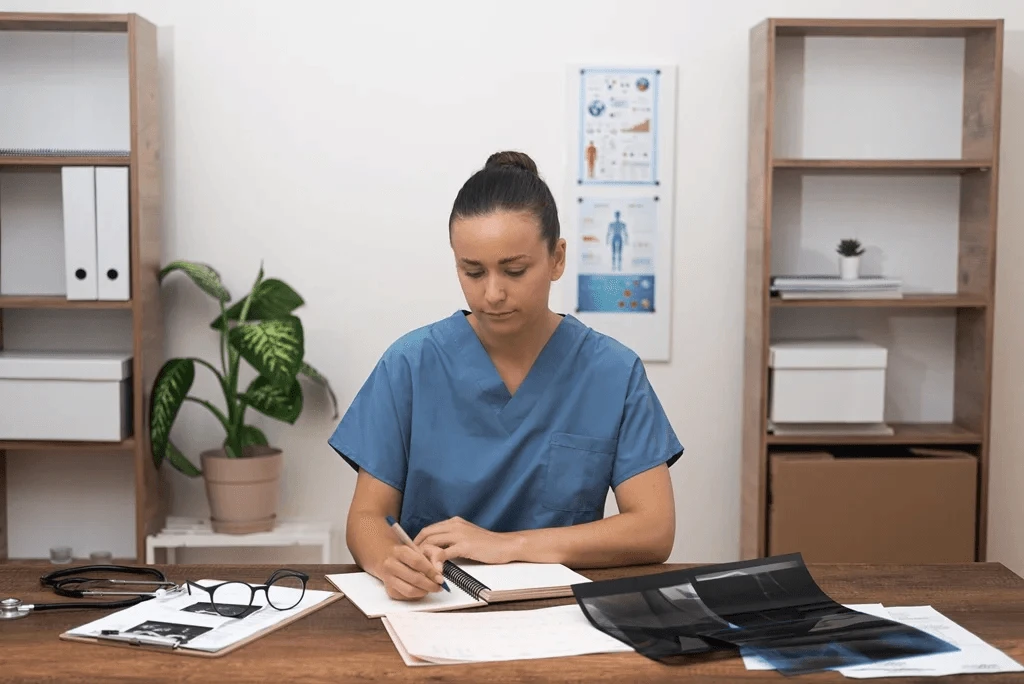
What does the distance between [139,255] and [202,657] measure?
2.02 metres

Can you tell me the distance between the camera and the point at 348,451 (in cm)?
180

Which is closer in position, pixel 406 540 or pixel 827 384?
pixel 406 540

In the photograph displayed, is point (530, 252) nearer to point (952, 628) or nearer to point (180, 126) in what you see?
point (952, 628)

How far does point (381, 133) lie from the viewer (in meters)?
3.31

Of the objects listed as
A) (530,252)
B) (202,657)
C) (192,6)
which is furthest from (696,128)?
(202,657)

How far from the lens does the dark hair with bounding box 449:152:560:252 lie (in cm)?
173

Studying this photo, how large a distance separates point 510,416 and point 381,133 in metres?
1.70

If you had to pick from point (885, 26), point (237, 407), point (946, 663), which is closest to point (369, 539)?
point (946, 663)

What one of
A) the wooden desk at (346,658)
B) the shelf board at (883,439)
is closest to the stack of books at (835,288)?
the shelf board at (883,439)

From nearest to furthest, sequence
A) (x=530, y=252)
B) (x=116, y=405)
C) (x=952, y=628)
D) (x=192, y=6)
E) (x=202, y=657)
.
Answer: (x=202, y=657), (x=952, y=628), (x=530, y=252), (x=116, y=405), (x=192, y=6)

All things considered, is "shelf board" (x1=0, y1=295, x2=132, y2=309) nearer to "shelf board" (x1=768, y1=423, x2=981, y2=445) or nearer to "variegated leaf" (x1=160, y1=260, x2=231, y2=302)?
"variegated leaf" (x1=160, y1=260, x2=231, y2=302)

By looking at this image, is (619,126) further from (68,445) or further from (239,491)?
(68,445)

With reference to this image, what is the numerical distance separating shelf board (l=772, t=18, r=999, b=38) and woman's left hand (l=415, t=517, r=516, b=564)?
2.00 m

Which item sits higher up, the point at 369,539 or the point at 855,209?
the point at 855,209
